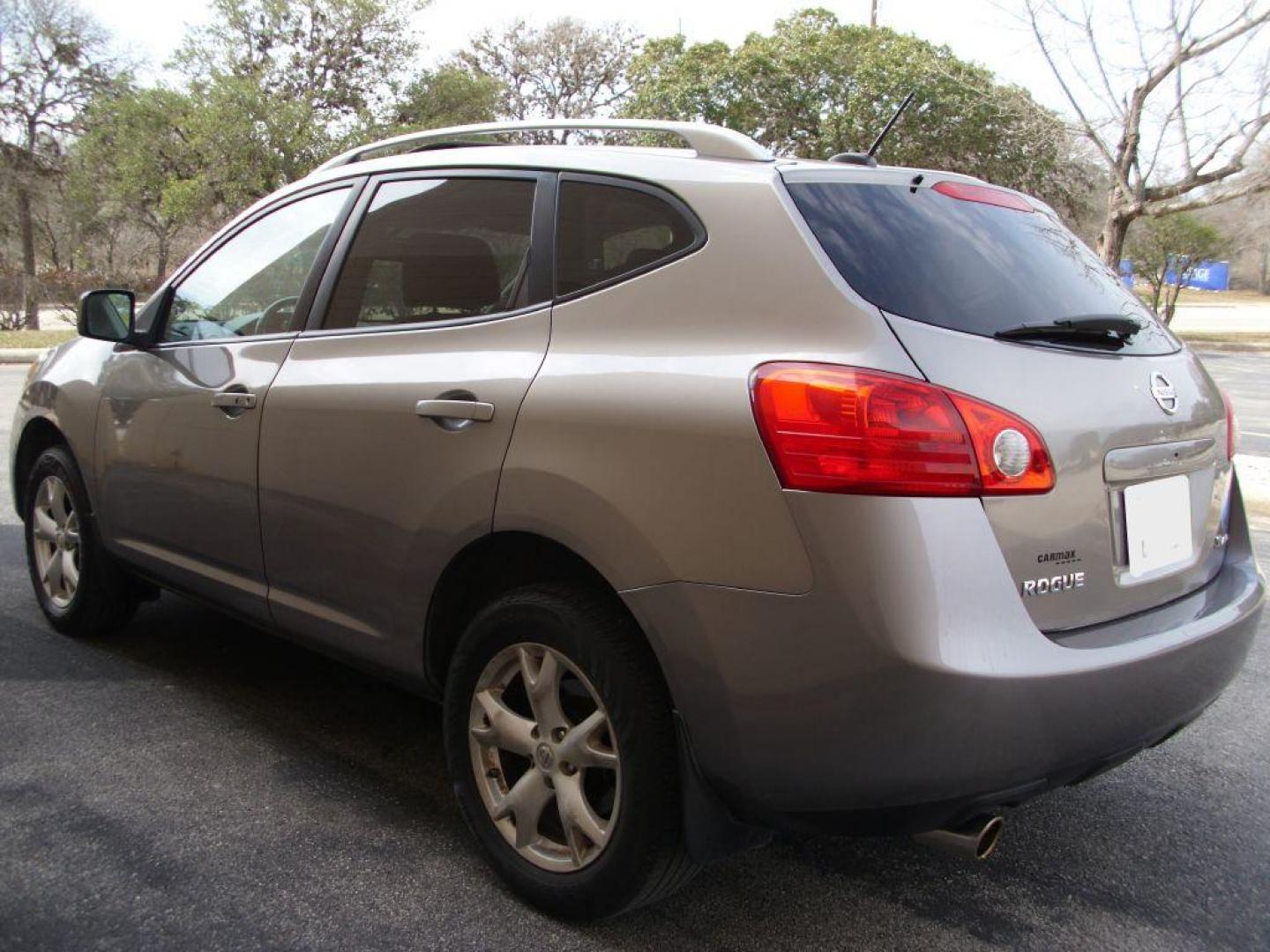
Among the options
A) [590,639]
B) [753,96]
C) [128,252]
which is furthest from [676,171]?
[128,252]

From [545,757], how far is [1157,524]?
1.37 m

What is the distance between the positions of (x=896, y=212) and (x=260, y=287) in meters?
2.02

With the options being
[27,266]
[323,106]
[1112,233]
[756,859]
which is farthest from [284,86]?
[756,859]

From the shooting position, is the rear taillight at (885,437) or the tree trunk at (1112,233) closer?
the rear taillight at (885,437)

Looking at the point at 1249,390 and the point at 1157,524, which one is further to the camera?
the point at 1249,390

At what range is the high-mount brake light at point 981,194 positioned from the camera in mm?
2512

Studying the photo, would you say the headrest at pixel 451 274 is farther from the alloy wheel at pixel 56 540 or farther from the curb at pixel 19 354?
the curb at pixel 19 354

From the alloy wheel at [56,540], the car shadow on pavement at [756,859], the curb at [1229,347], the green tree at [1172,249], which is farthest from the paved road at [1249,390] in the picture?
the alloy wheel at [56,540]

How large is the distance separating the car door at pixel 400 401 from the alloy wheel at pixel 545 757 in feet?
0.96

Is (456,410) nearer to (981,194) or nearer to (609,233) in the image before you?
(609,233)

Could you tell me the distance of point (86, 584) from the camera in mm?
4141

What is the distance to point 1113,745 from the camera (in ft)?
7.07

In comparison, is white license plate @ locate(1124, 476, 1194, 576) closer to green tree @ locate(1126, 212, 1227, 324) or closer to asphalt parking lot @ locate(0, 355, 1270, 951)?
asphalt parking lot @ locate(0, 355, 1270, 951)

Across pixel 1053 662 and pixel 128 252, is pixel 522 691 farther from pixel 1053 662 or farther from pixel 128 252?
pixel 128 252
